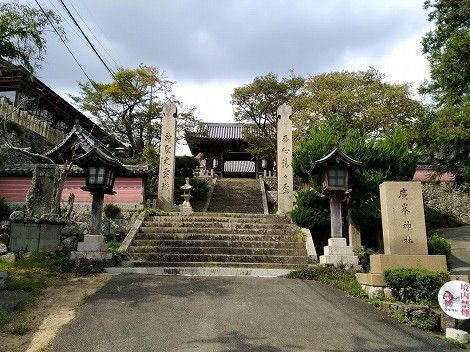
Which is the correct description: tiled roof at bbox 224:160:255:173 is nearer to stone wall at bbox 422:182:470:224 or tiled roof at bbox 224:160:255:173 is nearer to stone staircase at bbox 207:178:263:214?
stone staircase at bbox 207:178:263:214

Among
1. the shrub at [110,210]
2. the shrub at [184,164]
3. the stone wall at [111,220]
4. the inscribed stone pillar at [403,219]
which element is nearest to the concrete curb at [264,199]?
the shrub at [184,164]

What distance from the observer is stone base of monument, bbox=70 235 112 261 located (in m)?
10.5

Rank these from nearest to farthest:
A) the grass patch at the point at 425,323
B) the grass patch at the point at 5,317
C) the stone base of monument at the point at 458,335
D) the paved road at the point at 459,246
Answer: the stone base of monument at the point at 458,335, the grass patch at the point at 5,317, the grass patch at the point at 425,323, the paved road at the point at 459,246

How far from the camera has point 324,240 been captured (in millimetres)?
15125

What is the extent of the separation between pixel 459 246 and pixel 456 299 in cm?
1345

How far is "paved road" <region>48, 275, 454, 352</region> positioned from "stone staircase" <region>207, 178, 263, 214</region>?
1453 centimetres

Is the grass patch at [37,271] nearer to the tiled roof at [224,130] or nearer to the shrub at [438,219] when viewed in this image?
the shrub at [438,219]

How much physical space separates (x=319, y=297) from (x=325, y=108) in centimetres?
1781

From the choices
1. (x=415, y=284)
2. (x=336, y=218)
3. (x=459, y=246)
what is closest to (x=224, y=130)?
(x=459, y=246)

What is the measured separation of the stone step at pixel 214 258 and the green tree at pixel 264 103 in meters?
17.6

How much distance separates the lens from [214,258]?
38.7ft

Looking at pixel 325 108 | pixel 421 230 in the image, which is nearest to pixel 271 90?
pixel 325 108

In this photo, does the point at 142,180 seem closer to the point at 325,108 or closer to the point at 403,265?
the point at 325,108

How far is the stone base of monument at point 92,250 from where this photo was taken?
34.5 ft
